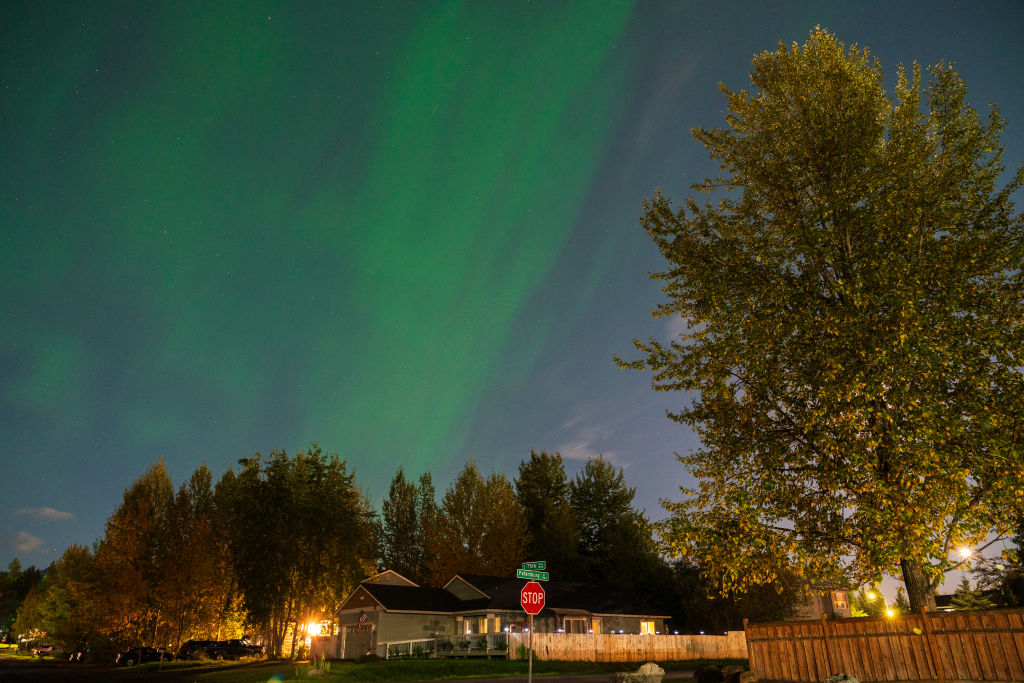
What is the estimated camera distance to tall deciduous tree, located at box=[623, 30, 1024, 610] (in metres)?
14.8

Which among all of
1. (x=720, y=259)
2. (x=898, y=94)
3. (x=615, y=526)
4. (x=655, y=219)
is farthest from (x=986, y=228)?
(x=615, y=526)

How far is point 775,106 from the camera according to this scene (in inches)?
784

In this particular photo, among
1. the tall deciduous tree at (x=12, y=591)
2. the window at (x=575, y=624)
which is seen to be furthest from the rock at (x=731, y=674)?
the tall deciduous tree at (x=12, y=591)

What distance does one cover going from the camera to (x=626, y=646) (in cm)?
4016

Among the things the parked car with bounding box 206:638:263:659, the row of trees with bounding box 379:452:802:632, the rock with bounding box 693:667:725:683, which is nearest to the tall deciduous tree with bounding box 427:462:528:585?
the row of trees with bounding box 379:452:802:632

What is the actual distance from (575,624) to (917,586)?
114 feet

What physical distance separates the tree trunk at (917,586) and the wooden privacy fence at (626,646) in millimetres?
24854

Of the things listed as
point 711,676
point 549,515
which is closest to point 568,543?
point 549,515

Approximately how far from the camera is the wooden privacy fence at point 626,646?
37.9 metres

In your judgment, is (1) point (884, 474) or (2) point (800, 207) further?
(2) point (800, 207)

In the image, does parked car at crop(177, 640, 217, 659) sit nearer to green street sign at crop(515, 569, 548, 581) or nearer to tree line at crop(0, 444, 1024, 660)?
tree line at crop(0, 444, 1024, 660)

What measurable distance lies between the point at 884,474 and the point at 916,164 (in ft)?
28.2

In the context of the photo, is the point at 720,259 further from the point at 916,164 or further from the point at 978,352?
the point at 978,352

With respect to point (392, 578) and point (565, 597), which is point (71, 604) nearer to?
point (392, 578)
